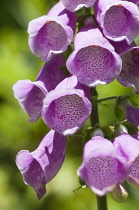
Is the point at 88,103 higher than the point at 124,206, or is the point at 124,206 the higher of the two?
the point at 88,103

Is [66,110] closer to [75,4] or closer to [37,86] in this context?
[37,86]

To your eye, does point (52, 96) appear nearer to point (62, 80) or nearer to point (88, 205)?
point (62, 80)

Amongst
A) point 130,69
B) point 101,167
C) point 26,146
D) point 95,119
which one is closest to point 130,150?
point 101,167

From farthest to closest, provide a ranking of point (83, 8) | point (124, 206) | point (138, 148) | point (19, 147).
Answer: point (19, 147) < point (124, 206) < point (83, 8) < point (138, 148)

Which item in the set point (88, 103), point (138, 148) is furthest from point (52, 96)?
point (138, 148)

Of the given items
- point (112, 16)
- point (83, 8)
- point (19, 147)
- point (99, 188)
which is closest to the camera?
point (99, 188)

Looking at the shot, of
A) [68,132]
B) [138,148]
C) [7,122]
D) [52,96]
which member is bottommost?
[7,122]
